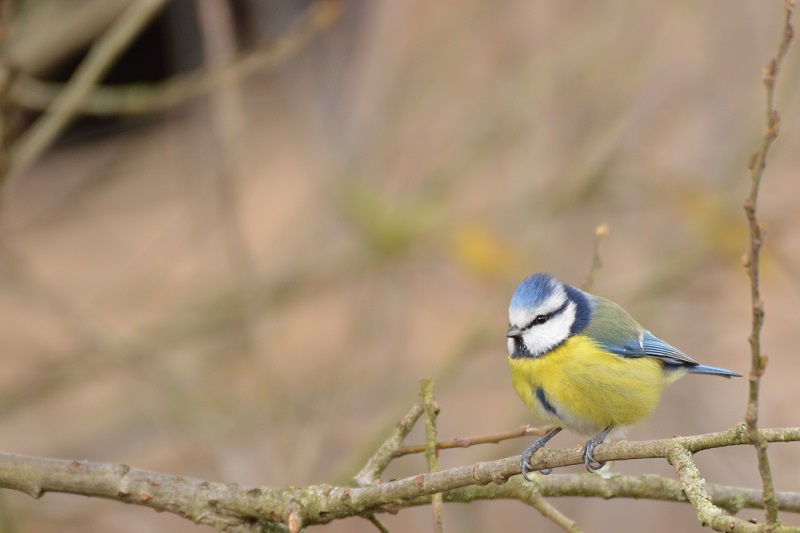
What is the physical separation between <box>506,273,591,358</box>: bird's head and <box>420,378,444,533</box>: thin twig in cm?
46

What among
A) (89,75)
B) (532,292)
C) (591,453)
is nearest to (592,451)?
(591,453)

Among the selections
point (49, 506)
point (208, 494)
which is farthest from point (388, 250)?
point (208, 494)

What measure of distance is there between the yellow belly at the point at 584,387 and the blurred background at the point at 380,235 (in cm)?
91

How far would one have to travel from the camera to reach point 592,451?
130cm

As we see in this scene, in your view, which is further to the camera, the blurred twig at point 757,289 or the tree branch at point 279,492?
the tree branch at point 279,492

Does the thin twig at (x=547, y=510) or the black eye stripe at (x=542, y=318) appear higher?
the black eye stripe at (x=542, y=318)

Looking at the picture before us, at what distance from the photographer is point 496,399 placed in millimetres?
3789

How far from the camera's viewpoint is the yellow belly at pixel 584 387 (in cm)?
175

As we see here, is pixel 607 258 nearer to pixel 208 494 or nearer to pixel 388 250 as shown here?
pixel 388 250

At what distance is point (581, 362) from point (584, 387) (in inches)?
2.2

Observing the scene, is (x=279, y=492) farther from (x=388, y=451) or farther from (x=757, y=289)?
(x=757, y=289)

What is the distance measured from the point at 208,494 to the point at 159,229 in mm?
2967

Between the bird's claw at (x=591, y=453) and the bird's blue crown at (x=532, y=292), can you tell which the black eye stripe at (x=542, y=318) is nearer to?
the bird's blue crown at (x=532, y=292)

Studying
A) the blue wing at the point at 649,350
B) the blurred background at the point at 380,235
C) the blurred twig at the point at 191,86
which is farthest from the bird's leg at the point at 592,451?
the blurred twig at the point at 191,86
